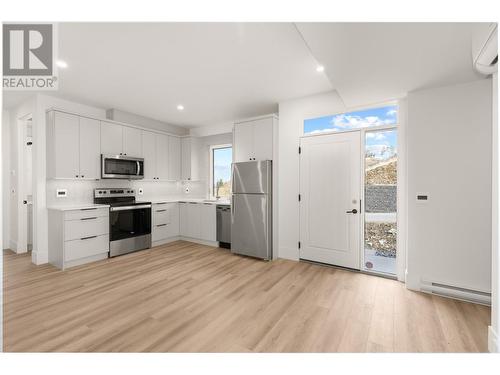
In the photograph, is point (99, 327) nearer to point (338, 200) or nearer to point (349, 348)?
point (349, 348)

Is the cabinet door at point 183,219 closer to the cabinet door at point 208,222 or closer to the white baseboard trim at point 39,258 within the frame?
the cabinet door at point 208,222

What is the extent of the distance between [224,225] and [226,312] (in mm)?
2351

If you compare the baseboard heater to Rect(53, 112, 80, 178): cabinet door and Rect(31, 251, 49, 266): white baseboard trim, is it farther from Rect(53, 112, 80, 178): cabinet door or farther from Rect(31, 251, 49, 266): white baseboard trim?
Rect(31, 251, 49, 266): white baseboard trim

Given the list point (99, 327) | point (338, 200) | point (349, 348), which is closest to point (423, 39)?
point (338, 200)

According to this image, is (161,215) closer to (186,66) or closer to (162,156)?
(162,156)

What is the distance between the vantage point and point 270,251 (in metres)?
4.00

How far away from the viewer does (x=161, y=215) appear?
4.87 metres

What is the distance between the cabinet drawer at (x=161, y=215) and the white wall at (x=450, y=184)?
4140 millimetres

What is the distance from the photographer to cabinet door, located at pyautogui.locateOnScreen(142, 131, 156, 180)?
15.9 feet

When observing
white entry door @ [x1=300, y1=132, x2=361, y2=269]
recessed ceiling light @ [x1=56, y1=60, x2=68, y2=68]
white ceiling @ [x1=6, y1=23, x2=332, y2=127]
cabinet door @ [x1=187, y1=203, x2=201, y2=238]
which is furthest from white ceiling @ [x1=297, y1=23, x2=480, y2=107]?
cabinet door @ [x1=187, y1=203, x2=201, y2=238]

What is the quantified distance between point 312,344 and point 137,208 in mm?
3661

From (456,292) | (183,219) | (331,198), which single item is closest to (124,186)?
(183,219)

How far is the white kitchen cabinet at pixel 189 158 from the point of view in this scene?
5.53m

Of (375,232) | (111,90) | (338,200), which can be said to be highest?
(111,90)
